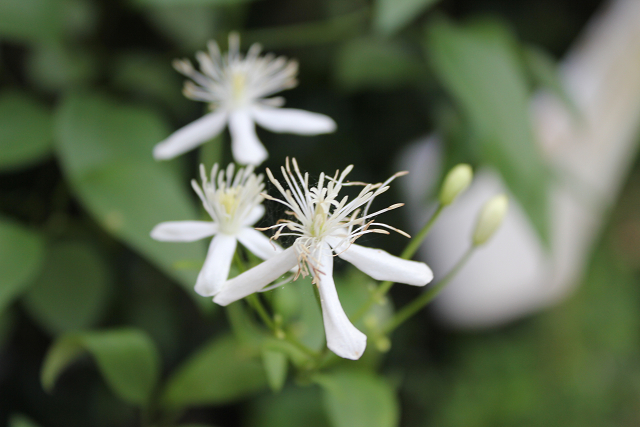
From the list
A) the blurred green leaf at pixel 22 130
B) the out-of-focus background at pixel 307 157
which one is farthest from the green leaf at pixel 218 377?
the blurred green leaf at pixel 22 130

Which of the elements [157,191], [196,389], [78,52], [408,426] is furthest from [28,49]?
[408,426]

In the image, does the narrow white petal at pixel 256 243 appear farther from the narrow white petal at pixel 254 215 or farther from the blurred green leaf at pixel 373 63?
the blurred green leaf at pixel 373 63

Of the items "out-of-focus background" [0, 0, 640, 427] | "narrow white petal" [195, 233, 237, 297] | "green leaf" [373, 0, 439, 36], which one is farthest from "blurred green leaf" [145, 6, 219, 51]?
"narrow white petal" [195, 233, 237, 297]

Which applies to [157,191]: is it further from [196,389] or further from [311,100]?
[311,100]

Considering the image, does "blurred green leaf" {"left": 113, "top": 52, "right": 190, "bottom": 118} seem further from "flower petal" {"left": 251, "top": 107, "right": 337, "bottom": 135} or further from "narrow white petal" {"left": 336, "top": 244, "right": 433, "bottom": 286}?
"narrow white petal" {"left": 336, "top": 244, "right": 433, "bottom": 286}

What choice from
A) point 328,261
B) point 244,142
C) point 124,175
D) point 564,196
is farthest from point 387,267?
point 564,196

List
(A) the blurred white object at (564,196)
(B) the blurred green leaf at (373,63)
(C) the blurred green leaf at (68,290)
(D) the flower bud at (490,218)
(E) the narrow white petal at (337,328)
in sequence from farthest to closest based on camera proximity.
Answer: (A) the blurred white object at (564,196) < (B) the blurred green leaf at (373,63) < (C) the blurred green leaf at (68,290) < (D) the flower bud at (490,218) < (E) the narrow white petal at (337,328)
